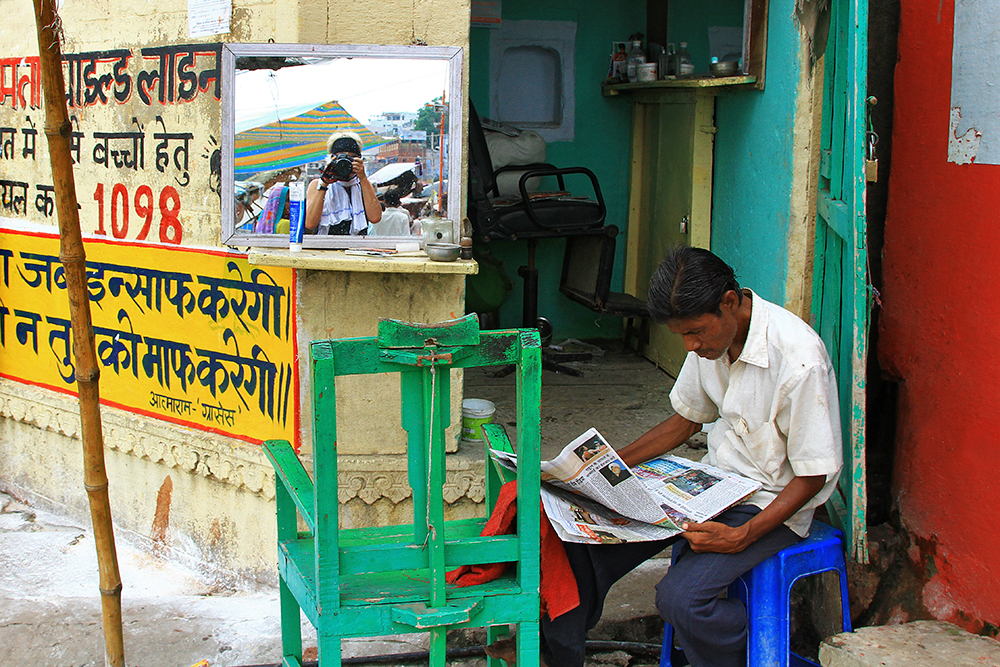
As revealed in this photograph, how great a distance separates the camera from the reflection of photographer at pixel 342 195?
3.28 meters

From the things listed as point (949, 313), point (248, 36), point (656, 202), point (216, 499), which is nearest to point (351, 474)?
point (216, 499)

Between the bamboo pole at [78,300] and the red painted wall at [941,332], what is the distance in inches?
91.0

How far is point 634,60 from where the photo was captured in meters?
5.57

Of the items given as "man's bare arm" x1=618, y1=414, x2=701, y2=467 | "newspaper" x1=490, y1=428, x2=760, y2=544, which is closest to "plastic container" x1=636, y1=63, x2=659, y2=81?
"man's bare arm" x1=618, y1=414, x2=701, y2=467

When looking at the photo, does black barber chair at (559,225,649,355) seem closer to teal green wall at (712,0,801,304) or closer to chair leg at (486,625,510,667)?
teal green wall at (712,0,801,304)

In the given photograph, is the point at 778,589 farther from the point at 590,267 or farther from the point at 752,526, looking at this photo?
the point at 590,267

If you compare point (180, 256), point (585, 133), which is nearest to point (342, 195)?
point (180, 256)

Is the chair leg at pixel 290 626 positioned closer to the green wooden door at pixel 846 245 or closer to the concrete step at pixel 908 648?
the concrete step at pixel 908 648

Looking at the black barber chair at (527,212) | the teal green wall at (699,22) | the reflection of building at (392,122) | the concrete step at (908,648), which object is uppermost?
the teal green wall at (699,22)

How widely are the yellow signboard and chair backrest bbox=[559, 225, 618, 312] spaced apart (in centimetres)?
226

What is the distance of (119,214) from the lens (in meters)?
3.91

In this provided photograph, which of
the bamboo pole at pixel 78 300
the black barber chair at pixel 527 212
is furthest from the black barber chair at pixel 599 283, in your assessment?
the bamboo pole at pixel 78 300

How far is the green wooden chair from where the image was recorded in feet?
6.70

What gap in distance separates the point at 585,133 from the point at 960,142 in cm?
354
